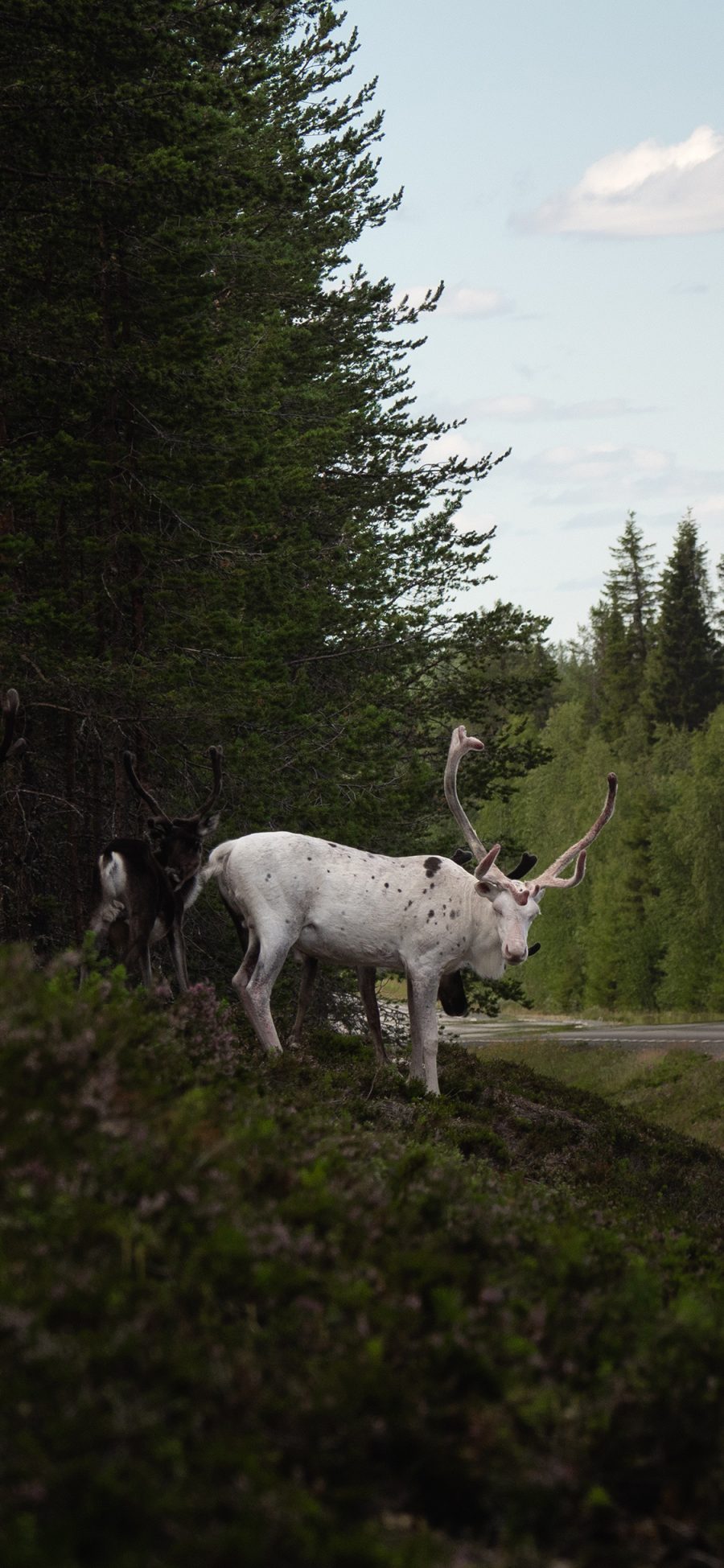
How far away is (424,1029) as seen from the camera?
44.0 feet

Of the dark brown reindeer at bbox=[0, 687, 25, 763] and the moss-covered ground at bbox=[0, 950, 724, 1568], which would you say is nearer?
the moss-covered ground at bbox=[0, 950, 724, 1568]

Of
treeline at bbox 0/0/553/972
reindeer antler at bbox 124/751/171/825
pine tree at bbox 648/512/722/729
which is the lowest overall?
reindeer antler at bbox 124/751/171/825

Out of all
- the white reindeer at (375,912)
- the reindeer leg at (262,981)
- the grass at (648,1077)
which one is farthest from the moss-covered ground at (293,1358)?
the grass at (648,1077)

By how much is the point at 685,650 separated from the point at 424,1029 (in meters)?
81.5

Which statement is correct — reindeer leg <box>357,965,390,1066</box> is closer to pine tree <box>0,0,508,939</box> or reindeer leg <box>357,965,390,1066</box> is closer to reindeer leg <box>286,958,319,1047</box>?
reindeer leg <box>286,958,319,1047</box>

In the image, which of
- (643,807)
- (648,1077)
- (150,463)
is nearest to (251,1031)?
(150,463)

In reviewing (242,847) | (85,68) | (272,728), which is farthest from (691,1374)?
(272,728)

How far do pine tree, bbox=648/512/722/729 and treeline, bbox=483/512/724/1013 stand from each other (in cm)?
9

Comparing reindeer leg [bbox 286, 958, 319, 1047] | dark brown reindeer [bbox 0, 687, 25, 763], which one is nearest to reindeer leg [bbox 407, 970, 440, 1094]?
reindeer leg [bbox 286, 958, 319, 1047]

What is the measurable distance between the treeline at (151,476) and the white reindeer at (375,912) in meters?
2.28

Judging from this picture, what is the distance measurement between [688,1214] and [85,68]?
11118mm

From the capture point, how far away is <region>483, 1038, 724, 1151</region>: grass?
91.2 ft

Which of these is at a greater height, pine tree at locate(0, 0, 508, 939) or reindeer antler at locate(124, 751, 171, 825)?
pine tree at locate(0, 0, 508, 939)

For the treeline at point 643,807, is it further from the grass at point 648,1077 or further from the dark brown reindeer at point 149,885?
the dark brown reindeer at point 149,885
